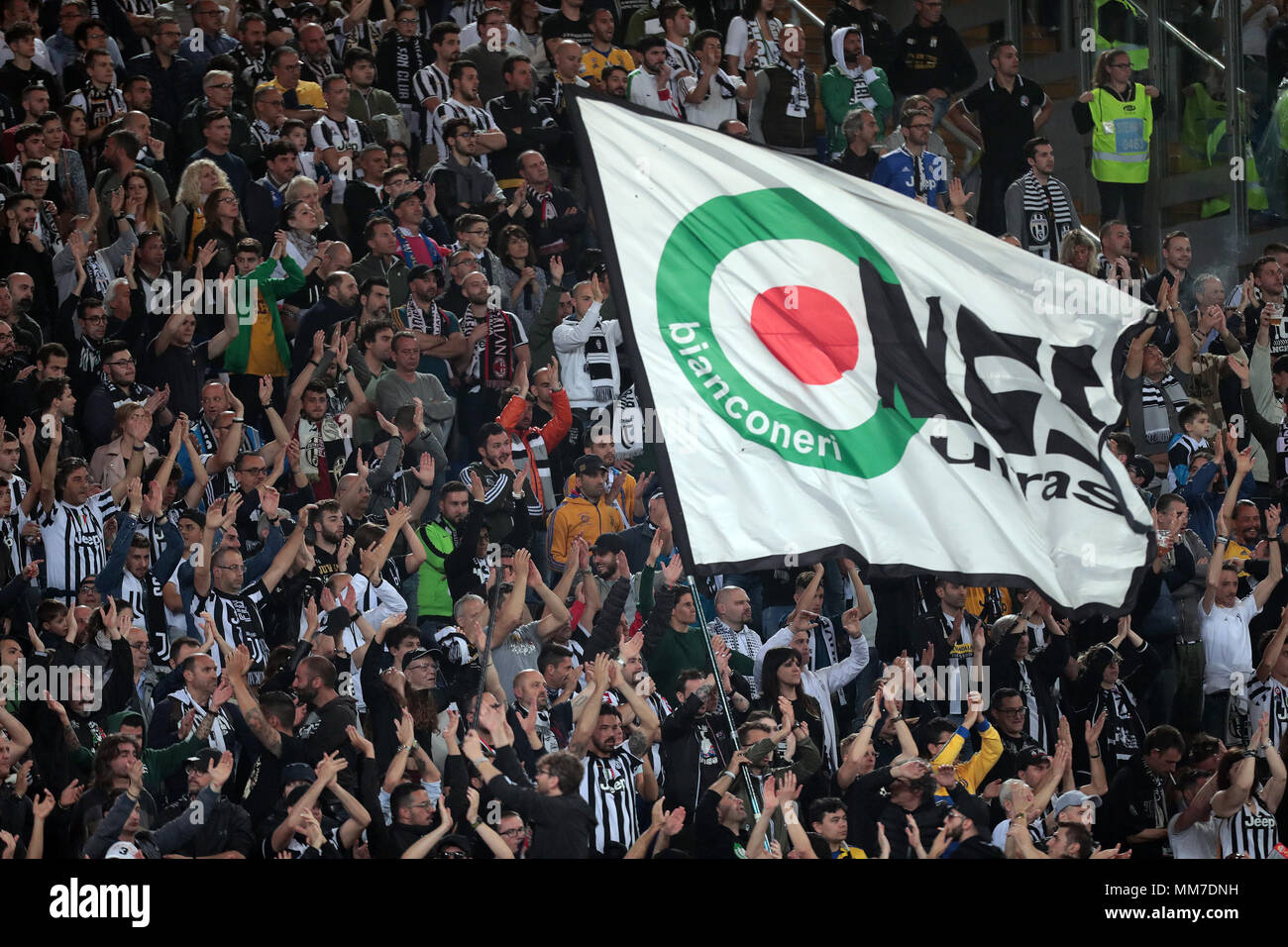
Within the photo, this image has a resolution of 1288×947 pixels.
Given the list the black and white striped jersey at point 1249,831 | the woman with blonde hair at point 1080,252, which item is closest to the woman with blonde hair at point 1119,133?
the woman with blonde hair at point 1080,252

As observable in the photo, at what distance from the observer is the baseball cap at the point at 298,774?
1132 centimetres

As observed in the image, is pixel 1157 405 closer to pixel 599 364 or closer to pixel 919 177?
pixel 919 177

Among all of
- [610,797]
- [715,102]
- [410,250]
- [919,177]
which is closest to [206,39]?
[410,250]

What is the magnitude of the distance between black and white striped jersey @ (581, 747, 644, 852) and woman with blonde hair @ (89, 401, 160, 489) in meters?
3.72

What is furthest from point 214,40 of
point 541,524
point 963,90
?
point 963,90

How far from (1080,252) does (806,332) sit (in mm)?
7735

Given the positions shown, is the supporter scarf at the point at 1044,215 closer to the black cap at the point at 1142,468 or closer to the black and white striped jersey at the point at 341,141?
the black cap at the point at 1142,468

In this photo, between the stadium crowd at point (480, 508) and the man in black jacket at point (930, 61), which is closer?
the stadium crowd at point (480, 508)

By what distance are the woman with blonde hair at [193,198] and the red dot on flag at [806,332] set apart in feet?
22.7

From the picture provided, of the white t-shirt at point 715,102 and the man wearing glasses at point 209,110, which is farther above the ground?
the white t-shirt at point 715,102

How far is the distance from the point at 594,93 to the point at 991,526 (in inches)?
93.5

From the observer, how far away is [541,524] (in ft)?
47.7
